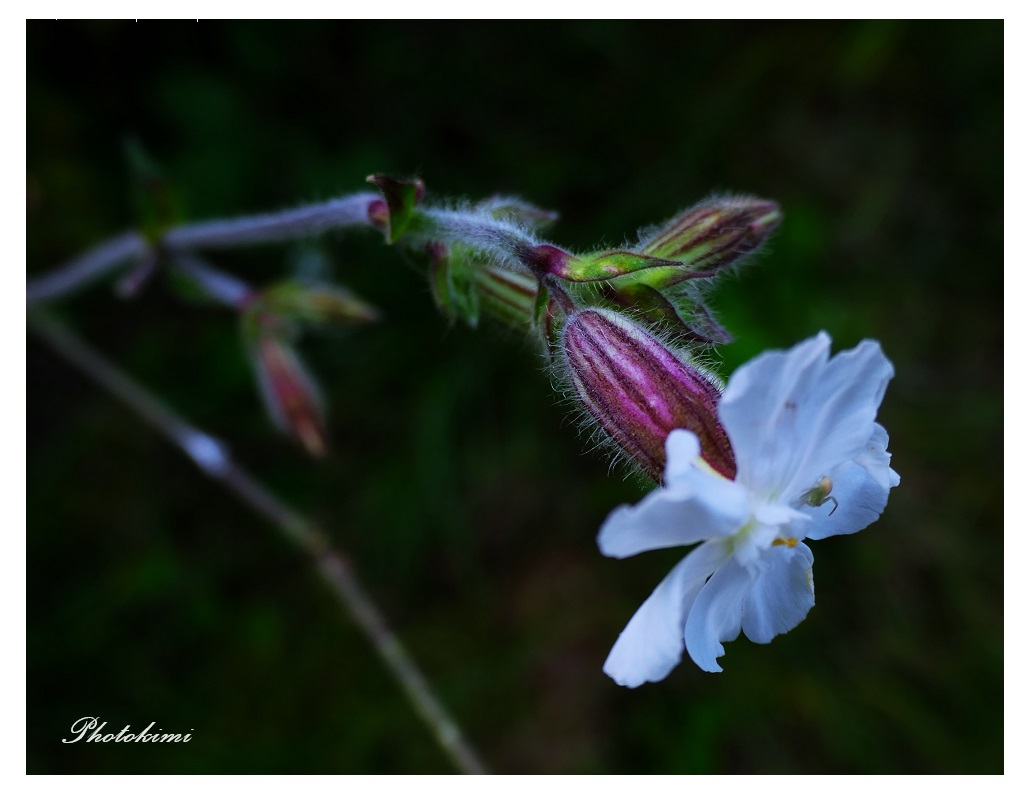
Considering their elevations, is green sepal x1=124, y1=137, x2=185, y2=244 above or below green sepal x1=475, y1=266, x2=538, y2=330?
above

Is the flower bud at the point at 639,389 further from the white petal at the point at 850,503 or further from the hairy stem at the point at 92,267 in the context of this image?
the hairy stem at the point at 92,267

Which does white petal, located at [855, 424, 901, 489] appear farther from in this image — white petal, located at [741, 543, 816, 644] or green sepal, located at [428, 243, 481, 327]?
green sepal, located at [428, 243, 481, 327]

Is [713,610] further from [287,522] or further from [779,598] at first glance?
[287,522]

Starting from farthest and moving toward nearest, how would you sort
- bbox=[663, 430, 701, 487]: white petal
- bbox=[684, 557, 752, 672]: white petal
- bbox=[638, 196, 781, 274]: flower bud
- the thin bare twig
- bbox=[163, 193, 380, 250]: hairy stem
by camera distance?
the thin bare twig, bbox=[163, 193, 380, 250]: hairy stem, bbox=[638, 196, 781, 274]: flower bud, bbox=[684, 557, 752, 672]: white petal, bbox=[663, 430, 701, 487]: white petal

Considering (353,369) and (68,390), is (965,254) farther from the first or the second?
(68,390)

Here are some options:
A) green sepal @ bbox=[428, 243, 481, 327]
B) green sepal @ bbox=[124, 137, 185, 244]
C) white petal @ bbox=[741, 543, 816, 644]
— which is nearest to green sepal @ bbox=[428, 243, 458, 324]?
green sepal @ bbox=[428, 243, 481, 327]

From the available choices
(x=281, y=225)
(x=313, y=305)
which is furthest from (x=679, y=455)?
(x=313, y=305)

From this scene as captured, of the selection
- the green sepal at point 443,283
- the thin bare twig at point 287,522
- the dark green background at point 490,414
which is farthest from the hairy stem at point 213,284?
the green sepal at point 443,283
